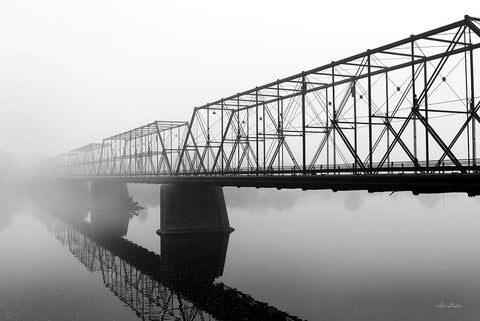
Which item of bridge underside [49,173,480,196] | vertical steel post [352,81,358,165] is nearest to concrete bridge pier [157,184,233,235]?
bridge underside [49,173,480,196]

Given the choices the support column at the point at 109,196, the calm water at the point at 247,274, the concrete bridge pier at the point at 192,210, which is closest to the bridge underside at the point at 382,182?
the calm water at the point at 247,274

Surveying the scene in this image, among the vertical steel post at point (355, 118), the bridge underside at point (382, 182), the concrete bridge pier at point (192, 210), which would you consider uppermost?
the vertical steel post at point (355, 118)

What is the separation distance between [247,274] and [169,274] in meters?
6.13

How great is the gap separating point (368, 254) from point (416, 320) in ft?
62.5

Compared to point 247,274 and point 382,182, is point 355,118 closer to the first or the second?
point 382,182

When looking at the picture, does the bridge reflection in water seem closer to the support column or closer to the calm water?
the calm water

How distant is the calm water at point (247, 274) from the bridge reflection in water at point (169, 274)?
0.09m

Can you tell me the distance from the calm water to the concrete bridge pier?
213 centimetres

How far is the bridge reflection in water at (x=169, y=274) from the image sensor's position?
26438 mm

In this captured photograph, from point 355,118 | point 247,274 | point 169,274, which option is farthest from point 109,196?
point 355,118

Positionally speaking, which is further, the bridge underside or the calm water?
the calm water

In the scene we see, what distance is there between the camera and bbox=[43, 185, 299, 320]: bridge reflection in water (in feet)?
86.7

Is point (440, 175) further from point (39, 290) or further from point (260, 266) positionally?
point (39, 290)

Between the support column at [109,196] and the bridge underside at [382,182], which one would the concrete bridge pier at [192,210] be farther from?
the support column at [109,196]
